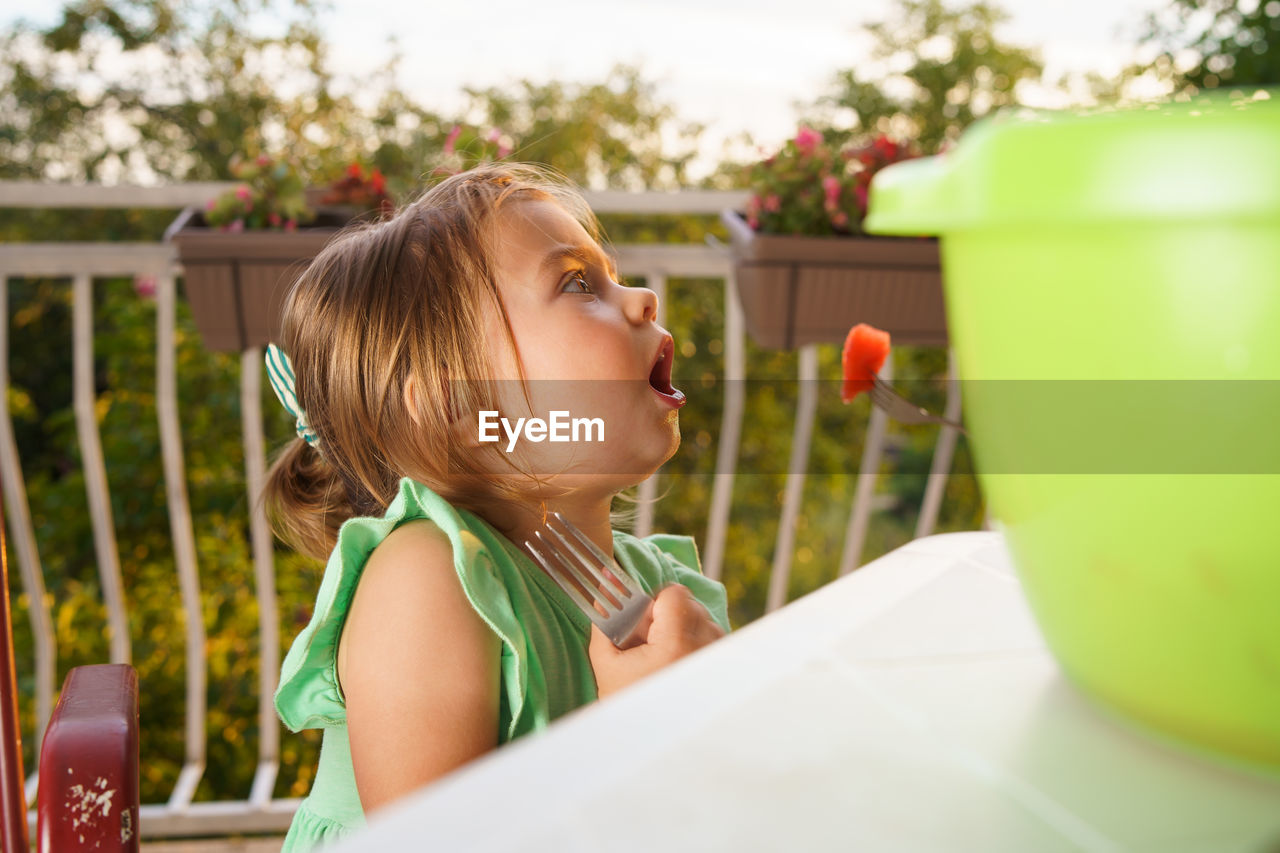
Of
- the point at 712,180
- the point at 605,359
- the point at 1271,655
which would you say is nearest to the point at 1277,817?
the point at 1271,655

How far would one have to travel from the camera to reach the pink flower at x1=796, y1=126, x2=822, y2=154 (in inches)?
73.2

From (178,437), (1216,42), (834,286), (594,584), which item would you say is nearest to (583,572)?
(594,584)

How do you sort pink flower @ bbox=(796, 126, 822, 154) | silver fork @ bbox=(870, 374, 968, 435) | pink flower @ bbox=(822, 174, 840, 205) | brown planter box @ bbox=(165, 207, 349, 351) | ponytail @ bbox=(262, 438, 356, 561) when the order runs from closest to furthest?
silver fork @ bbox=(870, 374, 968, 435) < ponytail @ bbox=(262, 438, 356, 561) < brown planter box @ bbox=(165, 207, 349, 351) < pink flower @ bbox=(822, 174, 840, 205) < pink flower @ bbox=(796, 126, 822, 154)

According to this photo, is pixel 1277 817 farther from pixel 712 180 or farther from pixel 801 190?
pixel 712 180

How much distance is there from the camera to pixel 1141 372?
0.30 metres

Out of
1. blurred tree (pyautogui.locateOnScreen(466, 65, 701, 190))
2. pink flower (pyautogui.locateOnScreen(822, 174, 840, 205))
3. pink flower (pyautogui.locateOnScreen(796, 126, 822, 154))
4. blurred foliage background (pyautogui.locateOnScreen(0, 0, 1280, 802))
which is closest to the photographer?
pink flower (pyautogui.locateOnScreen(822, 174, 840, 205))

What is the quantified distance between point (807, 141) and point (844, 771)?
173 centimetres

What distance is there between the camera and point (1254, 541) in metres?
0.30

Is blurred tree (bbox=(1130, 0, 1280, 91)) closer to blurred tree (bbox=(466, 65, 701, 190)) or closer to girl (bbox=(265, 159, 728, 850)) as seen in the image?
blurred tree (bbox=(466, 65, 701, 190))

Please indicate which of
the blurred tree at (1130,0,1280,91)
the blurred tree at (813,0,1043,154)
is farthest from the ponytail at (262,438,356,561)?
the blurred tree at (813,0,1043,154)

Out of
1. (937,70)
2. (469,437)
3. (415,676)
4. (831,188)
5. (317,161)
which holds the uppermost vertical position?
(937,70)

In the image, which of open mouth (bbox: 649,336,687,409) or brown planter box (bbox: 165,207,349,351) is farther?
brown planter box (bbox: 165,207,349,351)

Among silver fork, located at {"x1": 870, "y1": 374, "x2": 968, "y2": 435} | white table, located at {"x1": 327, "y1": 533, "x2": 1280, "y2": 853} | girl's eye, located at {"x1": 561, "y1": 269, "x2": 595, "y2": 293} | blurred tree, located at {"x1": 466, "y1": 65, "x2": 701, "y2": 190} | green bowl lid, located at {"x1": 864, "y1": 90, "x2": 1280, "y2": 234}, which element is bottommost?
white table, located at {"x1": 327, "y1": 533, "x2": 1280, "y2": 853}

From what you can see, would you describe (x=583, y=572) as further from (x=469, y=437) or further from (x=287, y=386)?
(x=287, y=386)
